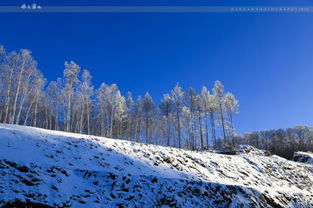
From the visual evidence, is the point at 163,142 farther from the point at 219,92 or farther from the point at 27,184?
the point at 27,184

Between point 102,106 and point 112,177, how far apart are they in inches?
A: 1085

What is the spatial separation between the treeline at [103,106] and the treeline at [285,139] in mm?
31913

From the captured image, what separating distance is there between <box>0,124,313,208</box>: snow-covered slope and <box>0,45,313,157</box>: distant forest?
14420mm

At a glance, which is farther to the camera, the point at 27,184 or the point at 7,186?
the point at 27,184

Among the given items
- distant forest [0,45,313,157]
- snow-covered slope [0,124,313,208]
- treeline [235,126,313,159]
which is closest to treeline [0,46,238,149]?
distant forest [0,45,313,157]

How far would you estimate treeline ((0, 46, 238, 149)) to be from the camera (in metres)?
22.7

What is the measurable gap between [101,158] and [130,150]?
7.96 ft

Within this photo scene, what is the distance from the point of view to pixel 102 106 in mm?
34375

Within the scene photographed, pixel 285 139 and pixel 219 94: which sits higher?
pixel 219 94

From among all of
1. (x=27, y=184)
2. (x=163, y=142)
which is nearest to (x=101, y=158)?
(x=27, y=184)

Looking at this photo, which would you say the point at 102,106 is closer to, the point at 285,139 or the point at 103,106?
the point at 103,106

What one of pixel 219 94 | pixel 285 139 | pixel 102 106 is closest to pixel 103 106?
pixel 102 106

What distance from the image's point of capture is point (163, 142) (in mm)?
47406

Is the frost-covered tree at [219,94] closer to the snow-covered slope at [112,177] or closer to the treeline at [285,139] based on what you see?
the snow-covered slope at [112,177]
